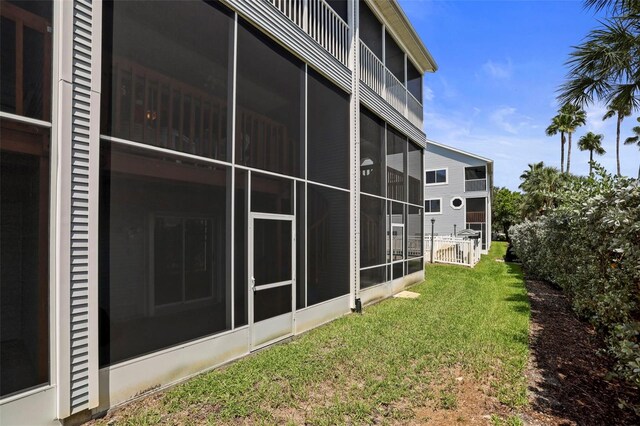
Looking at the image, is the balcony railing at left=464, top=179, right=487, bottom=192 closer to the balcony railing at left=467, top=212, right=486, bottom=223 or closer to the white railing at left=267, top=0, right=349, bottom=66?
the balcony railing at left=467, top=212, right=486, bottom=223

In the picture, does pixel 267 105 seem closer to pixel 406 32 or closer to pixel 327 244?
pixel 327 244

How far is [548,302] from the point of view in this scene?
8828mm

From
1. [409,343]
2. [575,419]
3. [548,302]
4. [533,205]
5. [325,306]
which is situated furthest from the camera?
[533,205]

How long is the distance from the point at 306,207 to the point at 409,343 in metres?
2.99

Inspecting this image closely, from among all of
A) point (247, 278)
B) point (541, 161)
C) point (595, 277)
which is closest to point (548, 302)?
point (595, 277)

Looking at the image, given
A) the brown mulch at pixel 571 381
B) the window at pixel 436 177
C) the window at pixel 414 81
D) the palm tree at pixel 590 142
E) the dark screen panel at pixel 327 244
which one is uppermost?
the palm tree at pixel 590 142

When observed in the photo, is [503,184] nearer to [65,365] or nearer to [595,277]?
[595,277]

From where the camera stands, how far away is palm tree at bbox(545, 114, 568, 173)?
26.5m

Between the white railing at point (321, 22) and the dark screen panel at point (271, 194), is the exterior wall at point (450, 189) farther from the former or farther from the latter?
the dark screen panel at point (271, 194)

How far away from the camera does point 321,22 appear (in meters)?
6.92

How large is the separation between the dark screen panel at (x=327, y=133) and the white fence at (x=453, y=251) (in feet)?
36.1

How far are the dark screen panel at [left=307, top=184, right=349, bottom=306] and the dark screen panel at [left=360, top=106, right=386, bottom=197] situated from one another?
3.79 ft

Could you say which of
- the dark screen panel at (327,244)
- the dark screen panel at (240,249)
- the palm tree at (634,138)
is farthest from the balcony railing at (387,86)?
the palm tree at (634,138)

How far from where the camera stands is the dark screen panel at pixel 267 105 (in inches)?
201
